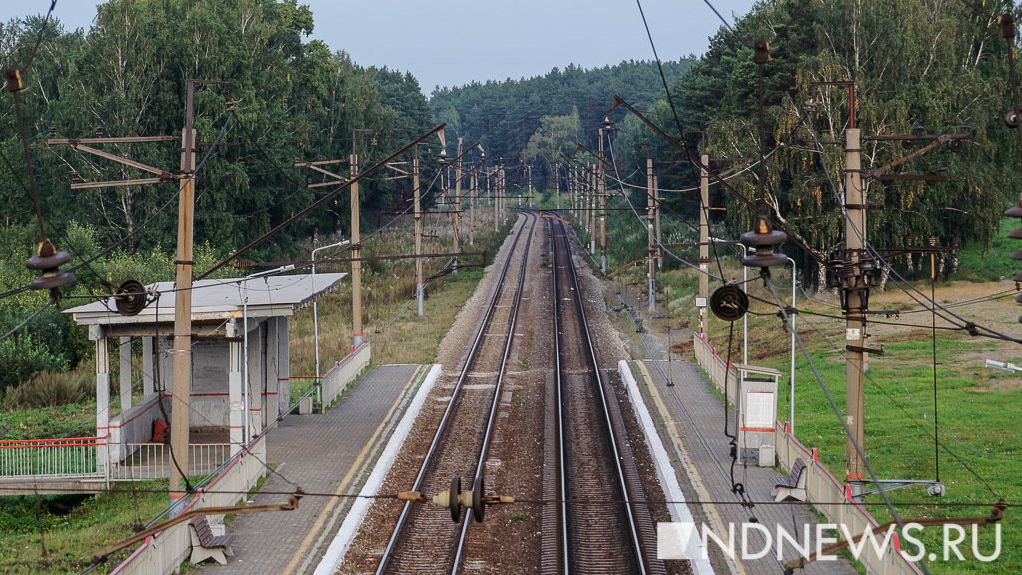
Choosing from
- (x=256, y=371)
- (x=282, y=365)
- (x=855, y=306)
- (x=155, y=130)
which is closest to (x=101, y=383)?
(x=256, y=371)

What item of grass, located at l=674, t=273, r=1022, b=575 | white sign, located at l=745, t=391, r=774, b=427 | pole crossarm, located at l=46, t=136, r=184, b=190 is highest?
pole crossarm, located at l=46, t=136, r=184, b=190

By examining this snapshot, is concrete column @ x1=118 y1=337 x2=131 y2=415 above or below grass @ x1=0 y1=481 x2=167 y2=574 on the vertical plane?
above

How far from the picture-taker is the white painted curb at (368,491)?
16.7 m

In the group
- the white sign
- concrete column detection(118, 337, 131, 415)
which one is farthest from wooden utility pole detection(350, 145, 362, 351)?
the white sign

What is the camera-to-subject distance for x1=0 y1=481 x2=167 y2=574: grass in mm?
17500

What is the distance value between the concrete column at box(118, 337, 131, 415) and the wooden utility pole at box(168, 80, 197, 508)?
7.52 m

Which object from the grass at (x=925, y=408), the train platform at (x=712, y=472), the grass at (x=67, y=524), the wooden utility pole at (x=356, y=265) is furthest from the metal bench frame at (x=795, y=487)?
the wooden utility pole at (x=356, y=265)

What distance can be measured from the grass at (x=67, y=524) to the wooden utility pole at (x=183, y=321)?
3.95ft

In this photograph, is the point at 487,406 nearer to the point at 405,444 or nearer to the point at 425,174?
the point at 405,444

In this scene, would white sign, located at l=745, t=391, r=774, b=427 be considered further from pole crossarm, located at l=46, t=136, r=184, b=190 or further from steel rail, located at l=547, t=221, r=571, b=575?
pole crossarm, located at l=46, t=136, r=184, b=190

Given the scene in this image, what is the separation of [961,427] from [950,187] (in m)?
23.3

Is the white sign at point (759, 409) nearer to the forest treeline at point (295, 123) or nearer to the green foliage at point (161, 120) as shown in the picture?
the forest treeline at point (295, 123)

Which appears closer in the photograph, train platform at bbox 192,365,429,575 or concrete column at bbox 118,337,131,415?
train platform at bbox 192,365,429,575

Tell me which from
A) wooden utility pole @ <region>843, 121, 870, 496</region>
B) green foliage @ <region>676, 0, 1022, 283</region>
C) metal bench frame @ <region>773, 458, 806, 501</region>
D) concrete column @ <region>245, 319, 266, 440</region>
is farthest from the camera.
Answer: green foliage @ <region>676, 0, 1022, 283</region>
